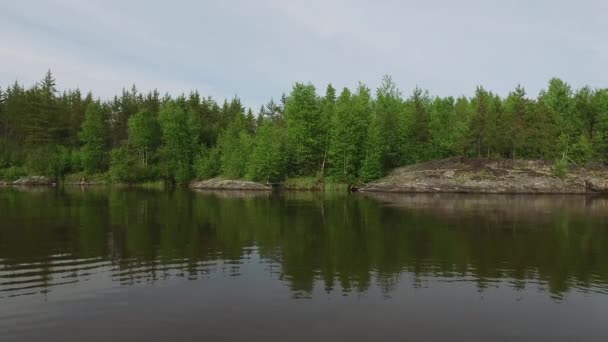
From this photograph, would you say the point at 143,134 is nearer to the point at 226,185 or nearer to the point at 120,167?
the point at 120,167

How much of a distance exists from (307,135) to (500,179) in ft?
118

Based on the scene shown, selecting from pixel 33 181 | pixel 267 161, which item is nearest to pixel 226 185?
pixel 267 161

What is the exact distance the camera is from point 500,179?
68.5 metres

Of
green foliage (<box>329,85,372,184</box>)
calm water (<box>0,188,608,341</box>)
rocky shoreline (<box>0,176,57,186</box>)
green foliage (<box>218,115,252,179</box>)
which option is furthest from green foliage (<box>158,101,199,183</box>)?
calm water (<box>0,188,608,341</box>)

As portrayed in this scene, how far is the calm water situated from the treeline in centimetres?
4829

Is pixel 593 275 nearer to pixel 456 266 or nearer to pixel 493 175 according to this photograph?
pixel 456 266

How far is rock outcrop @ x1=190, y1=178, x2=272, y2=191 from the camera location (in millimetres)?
79731

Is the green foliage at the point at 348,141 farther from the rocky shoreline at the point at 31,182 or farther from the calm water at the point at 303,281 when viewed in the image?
the rocky shoreline at the point at 31,182

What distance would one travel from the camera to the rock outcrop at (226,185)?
7973cm

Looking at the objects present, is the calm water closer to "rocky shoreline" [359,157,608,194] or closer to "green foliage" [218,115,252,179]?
"rocky shoreline" [359,157,608,194]

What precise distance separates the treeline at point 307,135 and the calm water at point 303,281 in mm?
48292

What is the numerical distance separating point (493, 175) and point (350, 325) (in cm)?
6384

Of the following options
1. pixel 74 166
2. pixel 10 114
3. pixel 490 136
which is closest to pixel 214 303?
pixel 490 136

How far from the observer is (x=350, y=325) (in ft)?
40.2
